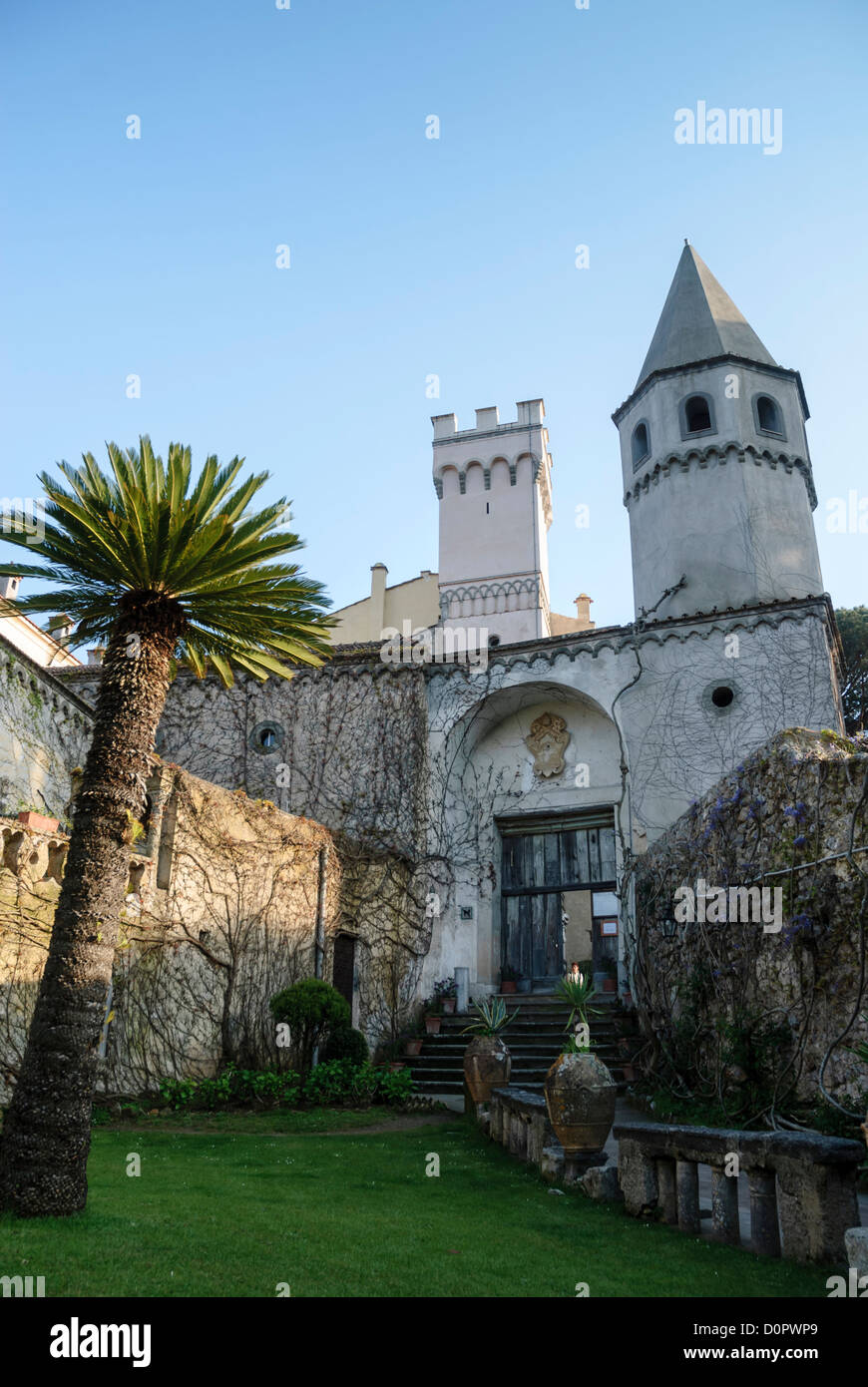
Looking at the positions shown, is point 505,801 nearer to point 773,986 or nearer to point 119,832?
point 773,986

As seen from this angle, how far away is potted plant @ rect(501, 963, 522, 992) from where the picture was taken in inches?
672

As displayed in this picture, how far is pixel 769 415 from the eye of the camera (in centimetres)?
1880

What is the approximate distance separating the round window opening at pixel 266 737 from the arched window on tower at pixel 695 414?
10219 mm

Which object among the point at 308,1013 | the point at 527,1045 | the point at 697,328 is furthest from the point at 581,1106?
the point at 697,328

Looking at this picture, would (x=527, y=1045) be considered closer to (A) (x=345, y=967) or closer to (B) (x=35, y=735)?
(A) (x=345, y=967)

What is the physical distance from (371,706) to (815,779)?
1115 centimetres

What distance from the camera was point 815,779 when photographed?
26.4ft

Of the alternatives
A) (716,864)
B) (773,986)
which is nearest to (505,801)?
(716,864)

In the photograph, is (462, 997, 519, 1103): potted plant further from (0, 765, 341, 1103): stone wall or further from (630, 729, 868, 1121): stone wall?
(0, 765, 341, 1103): stone wall

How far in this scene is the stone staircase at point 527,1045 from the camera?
13211 mm

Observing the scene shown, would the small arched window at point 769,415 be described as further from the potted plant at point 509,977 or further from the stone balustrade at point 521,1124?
the stone balustrade at point 521,1124

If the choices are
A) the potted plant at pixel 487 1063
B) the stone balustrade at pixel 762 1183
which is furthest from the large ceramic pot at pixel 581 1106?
the potted plant at pixel 487 1063

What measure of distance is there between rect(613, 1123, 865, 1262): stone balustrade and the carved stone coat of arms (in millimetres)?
12173

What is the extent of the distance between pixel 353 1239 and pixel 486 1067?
218 inches
